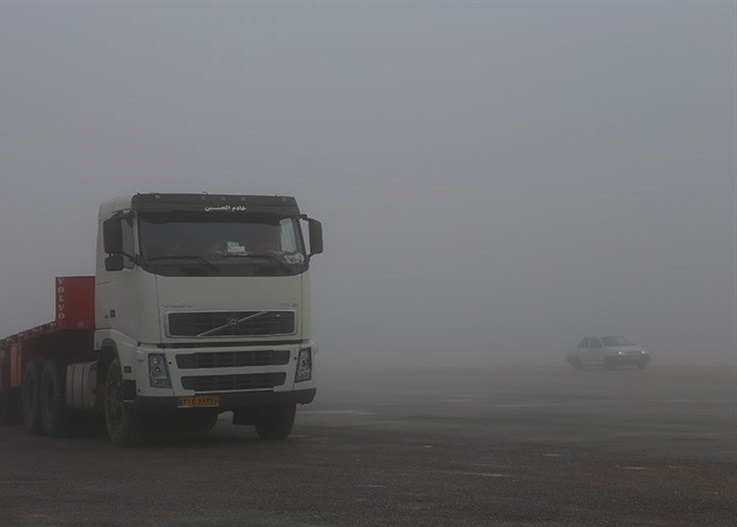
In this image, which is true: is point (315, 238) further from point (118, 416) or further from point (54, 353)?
point (54, 353)

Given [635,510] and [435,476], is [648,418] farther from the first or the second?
[635,510]

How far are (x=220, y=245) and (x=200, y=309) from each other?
38.6 inches

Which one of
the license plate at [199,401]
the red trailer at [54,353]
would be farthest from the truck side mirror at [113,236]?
the license plate at [199,401]

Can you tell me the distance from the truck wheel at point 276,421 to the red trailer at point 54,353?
2611 millimetres

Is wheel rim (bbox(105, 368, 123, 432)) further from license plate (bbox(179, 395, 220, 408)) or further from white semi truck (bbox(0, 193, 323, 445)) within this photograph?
license plate (bbox(179, 395, 220, 408))

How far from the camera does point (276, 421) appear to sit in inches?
692

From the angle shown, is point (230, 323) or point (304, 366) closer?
point (230, 323)

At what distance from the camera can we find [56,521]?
945 centimetres

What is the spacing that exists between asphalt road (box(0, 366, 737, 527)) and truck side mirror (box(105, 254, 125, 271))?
7.99 feet

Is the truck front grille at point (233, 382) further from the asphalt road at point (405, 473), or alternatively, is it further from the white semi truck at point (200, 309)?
the asphalt road at point (405, 473)

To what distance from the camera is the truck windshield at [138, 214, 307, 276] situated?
15992 millimetres

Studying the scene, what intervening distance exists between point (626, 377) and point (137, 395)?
28.6 metres

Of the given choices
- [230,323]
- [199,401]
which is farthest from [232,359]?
[199,401]

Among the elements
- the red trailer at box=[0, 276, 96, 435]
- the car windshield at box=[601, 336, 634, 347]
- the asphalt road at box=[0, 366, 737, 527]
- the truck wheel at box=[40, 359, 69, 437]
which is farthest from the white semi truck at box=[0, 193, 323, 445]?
the car windshield at box=[601, 336, 634, 347]
